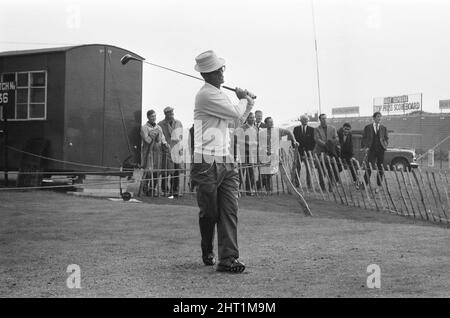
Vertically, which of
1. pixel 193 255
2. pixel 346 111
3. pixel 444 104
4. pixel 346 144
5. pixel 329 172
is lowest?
pixel 193 255

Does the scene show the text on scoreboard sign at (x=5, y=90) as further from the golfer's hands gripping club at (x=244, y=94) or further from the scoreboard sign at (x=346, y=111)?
the scoreboard sign at (x=346, y=111)

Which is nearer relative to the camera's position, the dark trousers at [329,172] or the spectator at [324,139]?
the dark trousers at [329,172]

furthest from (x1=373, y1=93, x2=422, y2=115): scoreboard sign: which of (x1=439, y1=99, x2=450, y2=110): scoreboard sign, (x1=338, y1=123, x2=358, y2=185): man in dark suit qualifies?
(x1=338, y1=123, x2=358, y2=185): man in dark suit

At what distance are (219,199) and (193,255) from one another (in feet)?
3.80

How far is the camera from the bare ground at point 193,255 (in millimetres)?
5812

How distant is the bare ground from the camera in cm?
581

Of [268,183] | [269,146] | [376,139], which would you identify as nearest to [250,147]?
[269,146]

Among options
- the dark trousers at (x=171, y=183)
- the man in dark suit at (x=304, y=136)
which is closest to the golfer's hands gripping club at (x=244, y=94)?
the dark trousers at (x=171, y=183)

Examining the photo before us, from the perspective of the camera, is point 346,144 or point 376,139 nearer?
point 376,139

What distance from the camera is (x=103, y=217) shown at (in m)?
11.7

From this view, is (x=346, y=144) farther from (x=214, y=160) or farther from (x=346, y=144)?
(x=214, y=160)

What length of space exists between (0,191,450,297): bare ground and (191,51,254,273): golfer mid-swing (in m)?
0.38

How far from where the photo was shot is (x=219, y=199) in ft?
22.8

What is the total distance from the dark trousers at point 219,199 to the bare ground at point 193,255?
0.35 metres
